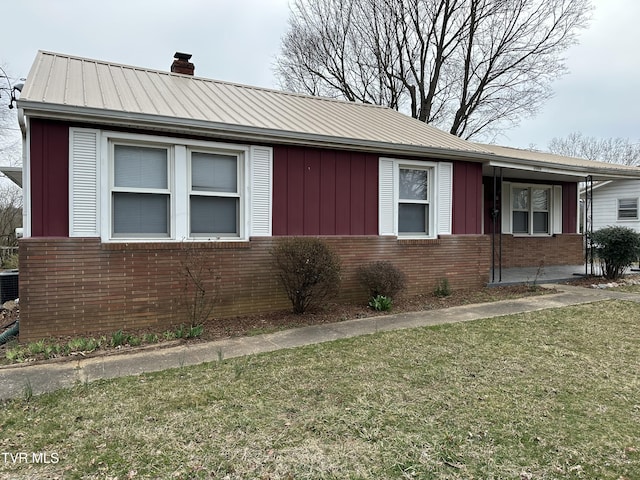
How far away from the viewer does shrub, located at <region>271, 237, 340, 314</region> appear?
6414 mm

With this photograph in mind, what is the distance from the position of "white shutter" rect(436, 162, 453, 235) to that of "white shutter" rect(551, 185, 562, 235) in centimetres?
681

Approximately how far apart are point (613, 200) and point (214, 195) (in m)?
19.9

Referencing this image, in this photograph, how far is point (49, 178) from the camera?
5363 millimetres

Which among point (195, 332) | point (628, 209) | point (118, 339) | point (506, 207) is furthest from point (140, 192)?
point (628, 209)

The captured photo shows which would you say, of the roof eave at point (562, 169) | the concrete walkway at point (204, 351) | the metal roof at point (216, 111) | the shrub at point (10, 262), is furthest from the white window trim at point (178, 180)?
the shrub at point (10, 262)

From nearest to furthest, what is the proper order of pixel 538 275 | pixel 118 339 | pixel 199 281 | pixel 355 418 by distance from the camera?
pixel 355 418 → pixel 118 339 → pixel 199 281 → pixel 538 275

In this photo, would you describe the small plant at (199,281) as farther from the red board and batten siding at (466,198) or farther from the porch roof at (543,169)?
the porch roof at (543,169)

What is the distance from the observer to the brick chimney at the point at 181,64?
32.5 feet

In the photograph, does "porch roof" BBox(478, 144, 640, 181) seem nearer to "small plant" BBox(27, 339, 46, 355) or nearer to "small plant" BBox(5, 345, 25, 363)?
"small plant" BBox(27, 339, 46, 355)

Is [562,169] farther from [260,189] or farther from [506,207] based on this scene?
[260,189]

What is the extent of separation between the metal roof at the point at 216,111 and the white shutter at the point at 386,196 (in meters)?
0.34

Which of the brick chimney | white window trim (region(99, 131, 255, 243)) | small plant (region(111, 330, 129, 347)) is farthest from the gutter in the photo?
the brick chimney

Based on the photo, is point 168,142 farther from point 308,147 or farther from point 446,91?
point 446,91

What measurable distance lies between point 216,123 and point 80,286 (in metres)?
3.07
